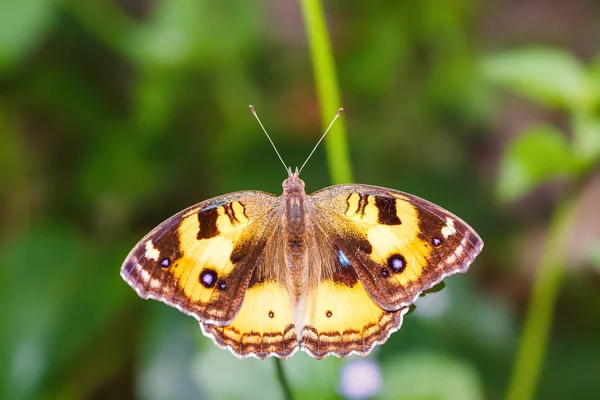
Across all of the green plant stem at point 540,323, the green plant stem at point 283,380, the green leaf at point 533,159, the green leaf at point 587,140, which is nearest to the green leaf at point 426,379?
the green plant stem at point 540,323

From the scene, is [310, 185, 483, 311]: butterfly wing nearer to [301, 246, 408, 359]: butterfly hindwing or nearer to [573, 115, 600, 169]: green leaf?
[301, 246, 408, 359]: butterfly hindwing

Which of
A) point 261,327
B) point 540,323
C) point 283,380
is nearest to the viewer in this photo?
point 261,327

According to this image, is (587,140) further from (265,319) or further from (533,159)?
(265,319)

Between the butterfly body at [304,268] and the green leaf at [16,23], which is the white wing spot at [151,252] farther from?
the green leaf at [16,23]

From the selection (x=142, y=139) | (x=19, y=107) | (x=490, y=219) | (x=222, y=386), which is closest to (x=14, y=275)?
(x=142, y=139)

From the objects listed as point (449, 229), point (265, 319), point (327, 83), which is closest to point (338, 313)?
point (265, 319)

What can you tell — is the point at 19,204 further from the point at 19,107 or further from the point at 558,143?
the point at 558,143

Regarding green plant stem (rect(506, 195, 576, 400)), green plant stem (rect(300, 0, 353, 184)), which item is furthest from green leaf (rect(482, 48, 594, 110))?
green plant stem (rect(300, 0, 353, 184))
